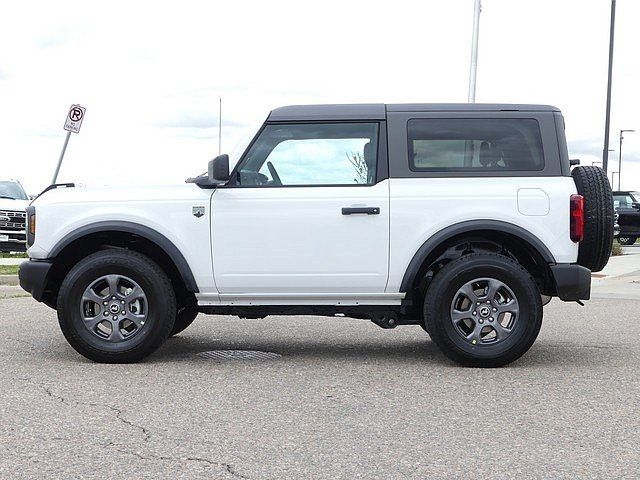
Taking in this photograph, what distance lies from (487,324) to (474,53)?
14464 mm

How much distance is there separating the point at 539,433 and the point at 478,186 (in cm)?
252

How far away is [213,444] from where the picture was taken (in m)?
4.89

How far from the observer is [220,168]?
713 centimetres

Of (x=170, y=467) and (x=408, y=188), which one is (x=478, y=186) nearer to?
(x=408, y=188)

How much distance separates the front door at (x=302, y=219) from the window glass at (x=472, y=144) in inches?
12.9

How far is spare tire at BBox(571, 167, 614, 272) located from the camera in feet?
24.1

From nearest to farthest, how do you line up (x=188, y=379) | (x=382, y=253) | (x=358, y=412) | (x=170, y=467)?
(x=170, y=467) < (x=358, y=412) < (x=188, y=379) < (x=382, y=253)

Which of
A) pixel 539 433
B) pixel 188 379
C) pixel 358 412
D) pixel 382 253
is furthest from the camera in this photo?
pixel 382 253

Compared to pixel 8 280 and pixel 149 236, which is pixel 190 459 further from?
pixel 8 280

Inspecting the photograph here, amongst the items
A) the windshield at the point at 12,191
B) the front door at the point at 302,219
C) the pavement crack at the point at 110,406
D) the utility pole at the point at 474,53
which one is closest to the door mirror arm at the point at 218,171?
the front door at the point at 302,219

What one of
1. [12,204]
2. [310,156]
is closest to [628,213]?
[12,204]

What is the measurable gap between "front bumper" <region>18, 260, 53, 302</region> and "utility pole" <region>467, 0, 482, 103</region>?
1423 cm

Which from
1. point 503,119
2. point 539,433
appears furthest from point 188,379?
point 503,119

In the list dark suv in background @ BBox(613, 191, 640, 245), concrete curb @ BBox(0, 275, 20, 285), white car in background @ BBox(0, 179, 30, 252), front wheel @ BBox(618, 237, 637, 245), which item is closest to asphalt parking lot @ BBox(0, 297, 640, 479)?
concrete curb @ BBox(0, 275, 20, 285)
